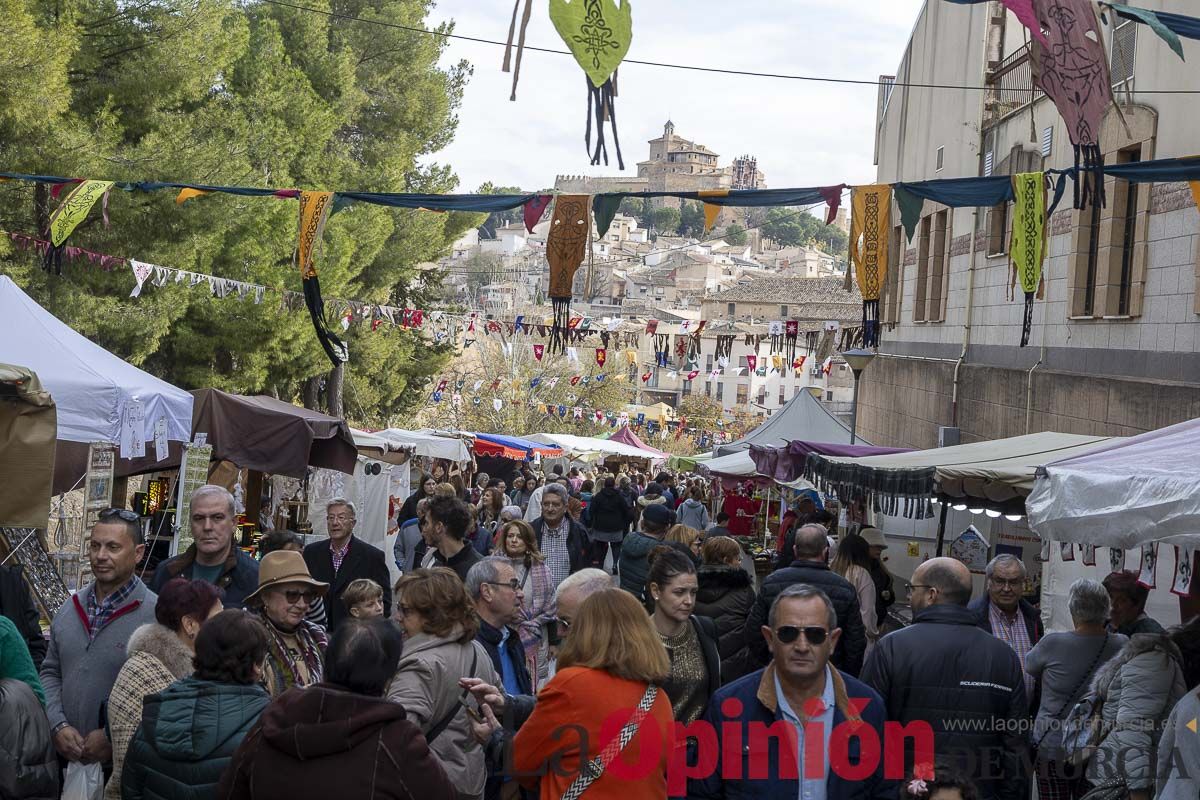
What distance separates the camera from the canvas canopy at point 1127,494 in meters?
5.64

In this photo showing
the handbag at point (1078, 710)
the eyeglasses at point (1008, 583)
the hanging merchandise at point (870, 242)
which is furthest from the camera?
the hanging merchandise at point (870, 242)

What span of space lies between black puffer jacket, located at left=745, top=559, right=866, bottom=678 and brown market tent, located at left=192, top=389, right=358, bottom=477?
6.37 m

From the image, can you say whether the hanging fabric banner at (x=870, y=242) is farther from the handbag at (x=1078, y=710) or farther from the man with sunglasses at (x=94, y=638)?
the man with sunglasses at (x=94, y=638)

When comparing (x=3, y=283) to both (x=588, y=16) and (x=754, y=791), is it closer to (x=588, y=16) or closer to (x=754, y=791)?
(x=588, y=16)

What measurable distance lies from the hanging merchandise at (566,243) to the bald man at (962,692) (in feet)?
22.6

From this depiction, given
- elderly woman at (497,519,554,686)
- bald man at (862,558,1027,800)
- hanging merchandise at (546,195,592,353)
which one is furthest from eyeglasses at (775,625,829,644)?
hanging merchandise at (546,195,592,353)

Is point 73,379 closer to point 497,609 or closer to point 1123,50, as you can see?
point 497,609

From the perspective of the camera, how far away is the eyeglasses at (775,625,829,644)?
4.31 meters

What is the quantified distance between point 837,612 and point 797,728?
2.95 m

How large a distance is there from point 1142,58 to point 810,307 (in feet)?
250

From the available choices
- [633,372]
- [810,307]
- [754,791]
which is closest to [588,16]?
[754,791]

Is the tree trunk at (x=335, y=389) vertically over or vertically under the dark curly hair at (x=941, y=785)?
under

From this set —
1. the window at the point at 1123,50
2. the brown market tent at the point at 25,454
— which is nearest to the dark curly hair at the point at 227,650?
the brown market tent at the point at 25,454

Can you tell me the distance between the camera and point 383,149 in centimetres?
3644
